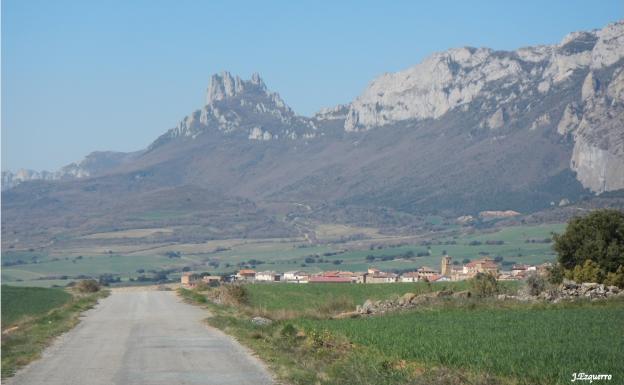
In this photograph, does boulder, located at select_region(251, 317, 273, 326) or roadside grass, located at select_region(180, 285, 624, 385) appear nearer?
roadside grass, located at select_region(180, 285, 624, 385)

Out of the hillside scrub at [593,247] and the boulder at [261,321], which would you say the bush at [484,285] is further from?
the boulder at [261,321]

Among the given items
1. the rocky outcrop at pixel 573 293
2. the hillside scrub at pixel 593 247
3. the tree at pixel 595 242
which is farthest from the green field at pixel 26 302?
the tree at pixel 595 242

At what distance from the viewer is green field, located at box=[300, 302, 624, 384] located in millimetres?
17703

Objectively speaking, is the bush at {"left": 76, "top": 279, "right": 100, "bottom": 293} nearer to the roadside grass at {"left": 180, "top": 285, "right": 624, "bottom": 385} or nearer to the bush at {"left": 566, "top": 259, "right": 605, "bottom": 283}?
the bush at {"left": 566, "top": 259, "right": 605, "bottom": 283}

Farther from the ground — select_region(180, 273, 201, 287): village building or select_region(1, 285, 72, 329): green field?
select_region(1, 285, 72, 329): green field

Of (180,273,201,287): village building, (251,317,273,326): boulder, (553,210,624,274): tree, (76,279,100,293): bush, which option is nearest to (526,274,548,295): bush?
(553,210,624,274): tree

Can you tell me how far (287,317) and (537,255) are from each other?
127777 millimetres

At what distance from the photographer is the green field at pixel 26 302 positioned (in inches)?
2045

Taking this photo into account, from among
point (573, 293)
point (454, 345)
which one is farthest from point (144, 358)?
point (573, 293)

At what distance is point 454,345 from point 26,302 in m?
48.6

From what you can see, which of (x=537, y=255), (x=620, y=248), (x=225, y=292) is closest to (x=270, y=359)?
(x=620, y=248)

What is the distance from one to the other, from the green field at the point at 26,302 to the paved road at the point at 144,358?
1303 centimetres

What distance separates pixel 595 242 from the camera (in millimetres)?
46812

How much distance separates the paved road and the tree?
795 inches
